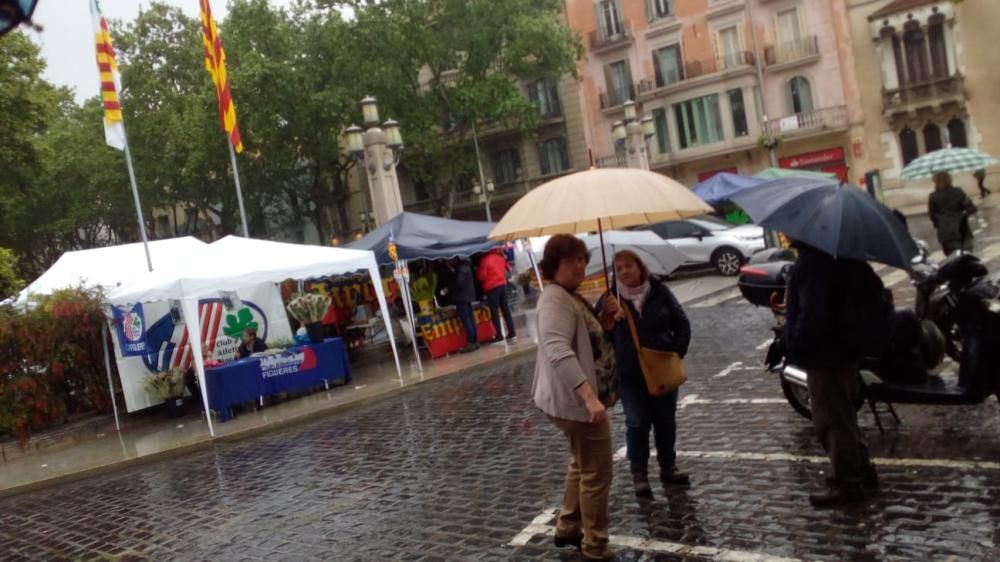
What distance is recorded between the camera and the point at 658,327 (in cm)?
524

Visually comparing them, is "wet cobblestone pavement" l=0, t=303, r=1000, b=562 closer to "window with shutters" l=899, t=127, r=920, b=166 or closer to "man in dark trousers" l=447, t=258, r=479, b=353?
"man in dark trousers" l=447, t=258, r=479, b=353

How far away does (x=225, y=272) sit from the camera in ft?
37.5

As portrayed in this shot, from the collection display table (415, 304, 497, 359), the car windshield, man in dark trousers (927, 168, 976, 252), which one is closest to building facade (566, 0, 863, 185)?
the car windshield

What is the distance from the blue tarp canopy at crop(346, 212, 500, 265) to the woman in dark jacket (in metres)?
8.57

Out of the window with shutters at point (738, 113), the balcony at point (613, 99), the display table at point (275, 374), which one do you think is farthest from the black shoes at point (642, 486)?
the balcony at point (613, 99)

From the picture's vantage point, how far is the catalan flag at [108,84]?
42.4 feet

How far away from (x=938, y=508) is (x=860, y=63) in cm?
3627

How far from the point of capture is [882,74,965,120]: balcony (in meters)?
34.3

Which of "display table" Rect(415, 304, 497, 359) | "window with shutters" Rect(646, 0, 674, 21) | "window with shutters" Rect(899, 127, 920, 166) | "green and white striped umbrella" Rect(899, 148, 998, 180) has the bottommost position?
"display table" Rect(415, 304, 497, 359)

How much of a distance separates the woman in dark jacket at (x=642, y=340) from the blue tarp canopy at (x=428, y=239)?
337 inches

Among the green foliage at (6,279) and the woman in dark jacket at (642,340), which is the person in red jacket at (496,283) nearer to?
the green foliage at (6,279)

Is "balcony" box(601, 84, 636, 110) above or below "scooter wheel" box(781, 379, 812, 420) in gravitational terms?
above

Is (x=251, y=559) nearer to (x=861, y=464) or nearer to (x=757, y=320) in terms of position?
(x=861, y=464)

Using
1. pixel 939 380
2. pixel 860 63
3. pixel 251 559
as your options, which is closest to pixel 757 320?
pixel 939 380
